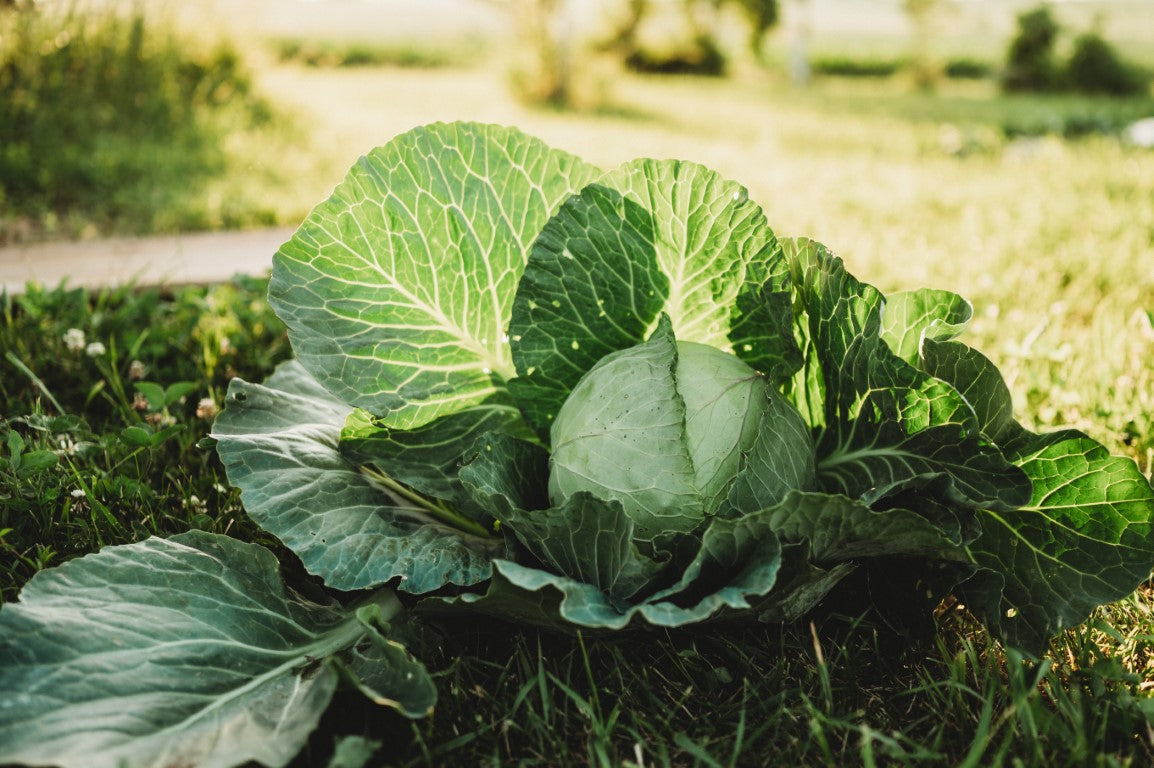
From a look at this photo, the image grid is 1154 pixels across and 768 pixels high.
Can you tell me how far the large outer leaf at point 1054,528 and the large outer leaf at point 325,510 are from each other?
1.00 m

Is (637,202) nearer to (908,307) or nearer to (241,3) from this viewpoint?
(908,307)

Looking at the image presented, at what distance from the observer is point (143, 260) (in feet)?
13.6

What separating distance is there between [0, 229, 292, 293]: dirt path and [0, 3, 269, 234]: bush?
0.61 m

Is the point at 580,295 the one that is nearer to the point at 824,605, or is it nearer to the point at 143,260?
the point at 824,605

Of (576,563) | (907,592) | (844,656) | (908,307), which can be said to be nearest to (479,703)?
(576,563)

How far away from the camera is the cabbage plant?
1.48m

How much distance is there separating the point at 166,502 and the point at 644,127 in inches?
399

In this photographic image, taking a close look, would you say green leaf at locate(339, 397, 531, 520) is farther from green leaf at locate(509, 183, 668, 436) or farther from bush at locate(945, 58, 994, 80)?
bush at locate(945, 58, 994, 80)

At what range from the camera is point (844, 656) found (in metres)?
1.70

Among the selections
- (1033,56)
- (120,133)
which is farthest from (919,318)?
(1033,56)

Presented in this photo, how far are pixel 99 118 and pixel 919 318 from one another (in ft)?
22.3

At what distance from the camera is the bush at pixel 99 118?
5363mm

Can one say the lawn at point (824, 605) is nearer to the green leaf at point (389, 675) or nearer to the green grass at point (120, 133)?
the green leaf at point (389, 675)

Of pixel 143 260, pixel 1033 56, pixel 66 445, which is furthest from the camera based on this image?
pixel 1033 56
